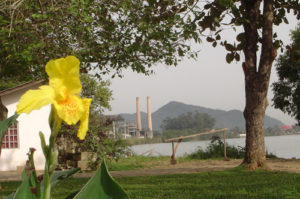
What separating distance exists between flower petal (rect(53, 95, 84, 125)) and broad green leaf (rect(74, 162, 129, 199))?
12 centimetres

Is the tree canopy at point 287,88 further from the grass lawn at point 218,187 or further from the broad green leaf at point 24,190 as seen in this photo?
the broad green leaf at point 24,190

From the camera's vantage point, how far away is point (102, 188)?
81 centimetres

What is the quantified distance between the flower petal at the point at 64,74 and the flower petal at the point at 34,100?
0.03 meters

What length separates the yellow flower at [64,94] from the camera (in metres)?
0.72

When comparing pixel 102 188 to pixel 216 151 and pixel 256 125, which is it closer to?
pixel 256 125

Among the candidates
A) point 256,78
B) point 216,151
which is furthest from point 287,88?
point 256,78

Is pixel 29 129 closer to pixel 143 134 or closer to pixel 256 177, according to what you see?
pixel 256 177

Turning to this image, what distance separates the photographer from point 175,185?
8023 millimetres

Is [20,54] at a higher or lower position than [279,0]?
lower

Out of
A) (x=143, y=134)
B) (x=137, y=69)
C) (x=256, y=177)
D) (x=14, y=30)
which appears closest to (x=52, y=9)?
(x=14, y=30)

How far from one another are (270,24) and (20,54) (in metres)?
6.77

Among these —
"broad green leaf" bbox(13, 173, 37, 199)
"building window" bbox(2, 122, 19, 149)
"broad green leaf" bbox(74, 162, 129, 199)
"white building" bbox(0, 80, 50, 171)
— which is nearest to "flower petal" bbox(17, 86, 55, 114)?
"broad green leaf" bbox(74, 162, 129, 199)

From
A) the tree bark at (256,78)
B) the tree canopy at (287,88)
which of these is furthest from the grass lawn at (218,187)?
the tree canopy at (287,88)

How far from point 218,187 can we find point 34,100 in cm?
722
